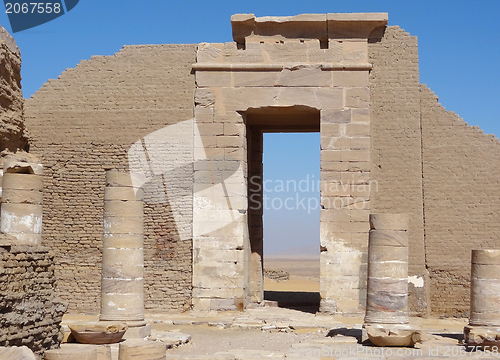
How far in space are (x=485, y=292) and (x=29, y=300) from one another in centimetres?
755

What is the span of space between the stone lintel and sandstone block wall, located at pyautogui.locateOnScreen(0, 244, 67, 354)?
7.42 m

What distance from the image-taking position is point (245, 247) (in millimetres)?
15406

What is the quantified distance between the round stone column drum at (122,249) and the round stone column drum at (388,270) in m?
4.08

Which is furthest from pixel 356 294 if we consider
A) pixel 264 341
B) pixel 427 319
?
pixel 264 341

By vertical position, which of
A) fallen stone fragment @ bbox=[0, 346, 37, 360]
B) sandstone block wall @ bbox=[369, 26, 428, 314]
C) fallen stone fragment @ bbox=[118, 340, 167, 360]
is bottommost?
fallen stone fragment @ bbox=[118, 340, 167, 360]

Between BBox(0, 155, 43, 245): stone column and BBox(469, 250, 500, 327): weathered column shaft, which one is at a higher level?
BBox(0, 155, 43, 245): stone column

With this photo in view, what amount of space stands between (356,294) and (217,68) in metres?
5.82

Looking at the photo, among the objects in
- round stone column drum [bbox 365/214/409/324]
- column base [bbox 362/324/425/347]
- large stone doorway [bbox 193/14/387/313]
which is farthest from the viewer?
large stone doorway [bbox 193/14/387/313]

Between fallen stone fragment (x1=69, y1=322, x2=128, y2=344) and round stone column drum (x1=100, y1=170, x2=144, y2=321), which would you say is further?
round stone column drum (x1=100, y1=170, x2=144, y2=321)

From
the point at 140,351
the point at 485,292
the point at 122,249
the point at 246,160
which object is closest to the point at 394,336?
the point at 485,292

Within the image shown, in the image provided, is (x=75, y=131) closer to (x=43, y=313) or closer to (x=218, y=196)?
(x=218, y=196)

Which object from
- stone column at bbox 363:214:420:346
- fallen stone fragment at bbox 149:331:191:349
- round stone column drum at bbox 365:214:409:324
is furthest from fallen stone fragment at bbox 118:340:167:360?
round stone column drum at bbox 365:214:409:324

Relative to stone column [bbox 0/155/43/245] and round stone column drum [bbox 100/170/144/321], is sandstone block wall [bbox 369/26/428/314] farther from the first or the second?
stone column [bbox 0/155/43/245]

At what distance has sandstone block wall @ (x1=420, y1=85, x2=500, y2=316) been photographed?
15.1 metres
